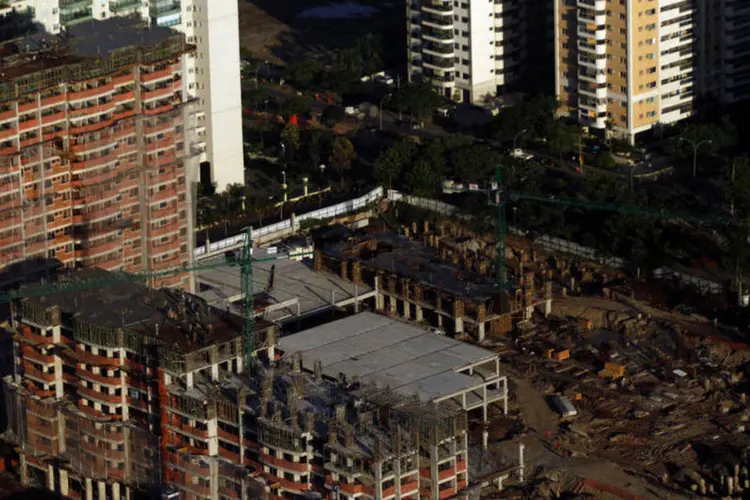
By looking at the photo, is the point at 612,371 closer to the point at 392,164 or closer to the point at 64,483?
the point at 392,164

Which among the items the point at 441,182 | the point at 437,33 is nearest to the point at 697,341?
the point at 441,182

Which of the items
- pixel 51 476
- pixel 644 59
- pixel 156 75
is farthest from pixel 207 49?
pixel 51 476

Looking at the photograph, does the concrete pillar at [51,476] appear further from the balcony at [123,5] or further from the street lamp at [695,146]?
the street lamp at [695,146]

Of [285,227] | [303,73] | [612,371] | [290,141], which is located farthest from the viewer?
[303,73]

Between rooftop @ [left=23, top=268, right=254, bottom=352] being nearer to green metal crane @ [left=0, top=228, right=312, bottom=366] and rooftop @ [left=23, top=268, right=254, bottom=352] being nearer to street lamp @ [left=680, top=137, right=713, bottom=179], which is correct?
green metal crane @ [left=0, top=228, right=312, bottom=366]

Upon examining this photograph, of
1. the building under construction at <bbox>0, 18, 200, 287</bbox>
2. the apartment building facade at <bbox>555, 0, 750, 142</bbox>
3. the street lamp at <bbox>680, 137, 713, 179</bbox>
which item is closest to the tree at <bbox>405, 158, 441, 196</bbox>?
the apartment building facade at <bbox>555, 0, 750, 142</bbox>

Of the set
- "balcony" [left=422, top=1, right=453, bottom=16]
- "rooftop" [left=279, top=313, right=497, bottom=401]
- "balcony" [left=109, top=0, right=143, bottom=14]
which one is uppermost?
"balcony" [left=109, top=0, right=143, bottom=14]
